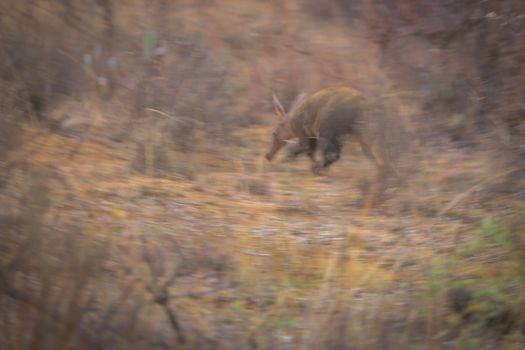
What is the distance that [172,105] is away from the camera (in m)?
8.62

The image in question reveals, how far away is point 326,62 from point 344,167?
2789 millimetres

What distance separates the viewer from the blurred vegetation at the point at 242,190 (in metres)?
4.45

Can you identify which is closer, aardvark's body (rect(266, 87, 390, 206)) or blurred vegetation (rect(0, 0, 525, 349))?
blurred vegetation (rect(0, 0, 525, 349))

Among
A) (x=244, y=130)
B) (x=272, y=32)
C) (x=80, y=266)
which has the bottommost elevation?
(x=80, y=266)

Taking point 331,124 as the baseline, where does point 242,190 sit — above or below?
below

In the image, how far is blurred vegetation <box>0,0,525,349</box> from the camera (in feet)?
14.6

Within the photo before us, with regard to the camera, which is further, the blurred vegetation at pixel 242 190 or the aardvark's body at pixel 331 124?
the aardvark's body at pixel 331 124

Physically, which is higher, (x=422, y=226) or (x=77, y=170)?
(x=77, y=170)

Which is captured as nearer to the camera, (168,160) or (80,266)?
A: (80,266)

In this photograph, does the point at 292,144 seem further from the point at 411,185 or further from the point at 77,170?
the point at 77,170

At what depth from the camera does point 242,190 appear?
8070mm

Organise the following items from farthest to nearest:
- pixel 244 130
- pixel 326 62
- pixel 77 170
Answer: pixel 326 62 < pixel 244 130 < pixel 77 170

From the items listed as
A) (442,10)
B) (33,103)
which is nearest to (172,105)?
(33,103)

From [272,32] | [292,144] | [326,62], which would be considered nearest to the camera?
[292,144]
